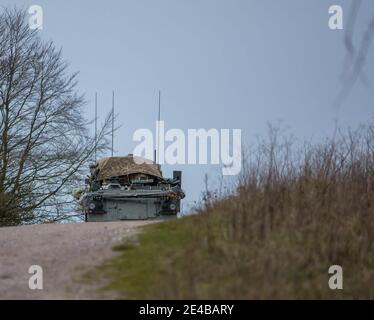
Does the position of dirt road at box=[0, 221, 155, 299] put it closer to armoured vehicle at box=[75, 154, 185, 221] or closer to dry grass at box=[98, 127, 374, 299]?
dry grass at box=[98, 127, 374, 299]

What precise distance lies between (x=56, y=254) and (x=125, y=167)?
14122 mm

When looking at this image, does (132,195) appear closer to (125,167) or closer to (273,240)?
(125,167)

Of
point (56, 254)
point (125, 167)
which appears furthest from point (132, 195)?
point (56, 254)

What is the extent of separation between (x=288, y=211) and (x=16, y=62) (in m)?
21.5

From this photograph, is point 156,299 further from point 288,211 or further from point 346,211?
point 346,211

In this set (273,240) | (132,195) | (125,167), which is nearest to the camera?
(273,240)

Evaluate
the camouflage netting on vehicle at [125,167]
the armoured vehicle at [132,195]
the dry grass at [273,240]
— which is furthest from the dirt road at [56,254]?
the camouflage netting on vehicle at [125,167]

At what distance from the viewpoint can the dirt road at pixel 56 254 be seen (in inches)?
353

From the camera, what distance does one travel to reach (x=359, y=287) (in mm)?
8898

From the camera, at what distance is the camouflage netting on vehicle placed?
24828 millimetres

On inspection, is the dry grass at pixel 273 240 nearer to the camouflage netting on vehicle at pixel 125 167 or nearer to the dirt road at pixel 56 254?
the dirt road at pixel 56 254

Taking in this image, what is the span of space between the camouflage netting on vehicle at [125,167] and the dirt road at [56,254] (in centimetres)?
1020

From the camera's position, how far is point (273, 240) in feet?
31.1

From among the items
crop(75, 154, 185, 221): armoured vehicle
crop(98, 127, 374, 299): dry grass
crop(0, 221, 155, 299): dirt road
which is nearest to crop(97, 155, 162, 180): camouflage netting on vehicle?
crop(75, 154, 185, 221): armoured vehicle
